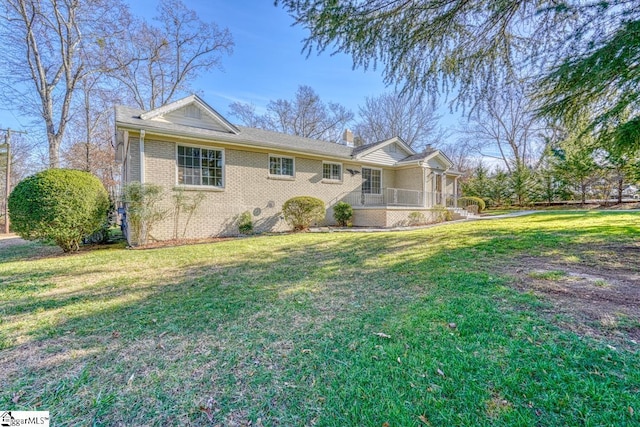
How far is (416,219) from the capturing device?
1452cm

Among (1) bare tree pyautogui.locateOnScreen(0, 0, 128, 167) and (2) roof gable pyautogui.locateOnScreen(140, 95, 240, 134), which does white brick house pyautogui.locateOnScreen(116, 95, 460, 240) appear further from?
(1) bare tree pyautogui.locateOnScreen(0, 0, 128, 167)

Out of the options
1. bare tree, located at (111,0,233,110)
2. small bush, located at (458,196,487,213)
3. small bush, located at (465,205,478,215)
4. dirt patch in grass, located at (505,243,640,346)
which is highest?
bare tree, located at (111,0,233,110)

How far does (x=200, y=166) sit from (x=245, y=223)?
2669 millimetres

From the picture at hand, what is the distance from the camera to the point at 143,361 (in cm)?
245

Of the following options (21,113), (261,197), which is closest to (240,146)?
(261,197)

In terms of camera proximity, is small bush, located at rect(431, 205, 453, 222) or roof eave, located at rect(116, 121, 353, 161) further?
small bush, located at rect(431, 205, 453, 222)

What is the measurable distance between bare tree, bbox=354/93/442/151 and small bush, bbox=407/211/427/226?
17374mm

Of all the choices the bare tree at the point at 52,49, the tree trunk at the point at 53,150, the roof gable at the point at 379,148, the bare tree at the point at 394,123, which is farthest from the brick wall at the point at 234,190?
the bare tree at the point at 394,123

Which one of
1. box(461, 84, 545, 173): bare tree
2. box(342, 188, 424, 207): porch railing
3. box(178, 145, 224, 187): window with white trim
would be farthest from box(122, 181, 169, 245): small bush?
box(461, 84, 545, 173): bare tree

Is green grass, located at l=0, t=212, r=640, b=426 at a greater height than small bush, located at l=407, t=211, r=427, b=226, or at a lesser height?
lesser

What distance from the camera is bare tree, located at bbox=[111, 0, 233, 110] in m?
20.4

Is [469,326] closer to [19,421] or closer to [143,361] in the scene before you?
[143,361]

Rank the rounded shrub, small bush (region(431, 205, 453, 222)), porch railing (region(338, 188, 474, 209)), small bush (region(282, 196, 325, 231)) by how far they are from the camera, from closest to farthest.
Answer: the rounded shrub → small bush (region(282, 196, 325, 231)) → porch railing (region(338, 188, 474, 209)) → small bush (region(431, 205, 453, 222))

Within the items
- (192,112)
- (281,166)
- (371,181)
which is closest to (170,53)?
(192,112)
